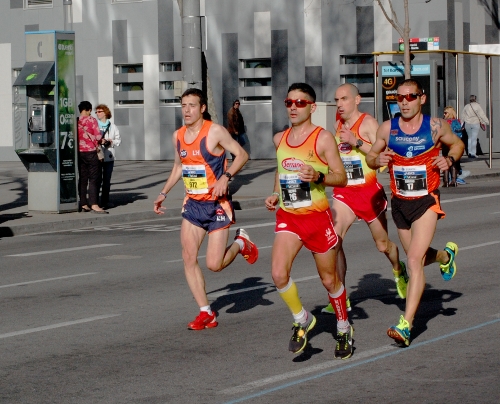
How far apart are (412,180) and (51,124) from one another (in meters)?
11.6

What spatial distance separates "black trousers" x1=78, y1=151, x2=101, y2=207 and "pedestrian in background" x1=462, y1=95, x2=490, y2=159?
53.7 ft

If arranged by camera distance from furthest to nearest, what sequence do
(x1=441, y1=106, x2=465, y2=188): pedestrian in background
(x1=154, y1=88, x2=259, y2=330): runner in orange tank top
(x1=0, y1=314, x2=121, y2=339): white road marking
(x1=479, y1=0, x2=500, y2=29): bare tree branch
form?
(x1=479, y1=0, x2=500, y2=29): bare tree branch → (x1=441, y1=106, x2=465, y2=188): pedestrian in background → (x1=154, y1=88, x2=259, y2=330): runner in orange tank top → (x1=0, y1=314, x2=121, y2=339): white road marking

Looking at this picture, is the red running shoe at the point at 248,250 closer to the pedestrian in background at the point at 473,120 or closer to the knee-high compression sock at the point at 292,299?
the knee-high compression sock at the point at 292,299

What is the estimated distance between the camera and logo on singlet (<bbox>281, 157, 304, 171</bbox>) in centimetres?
732

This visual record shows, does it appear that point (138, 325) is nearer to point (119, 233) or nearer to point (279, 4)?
point (119, 233)

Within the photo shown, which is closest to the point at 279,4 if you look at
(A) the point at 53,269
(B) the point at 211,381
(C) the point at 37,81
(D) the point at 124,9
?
(D) the point at 124,9

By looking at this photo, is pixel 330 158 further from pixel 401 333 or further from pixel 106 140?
pixel 106 140

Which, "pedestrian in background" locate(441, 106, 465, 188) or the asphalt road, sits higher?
"pedestrian in background" locate(441, 106, 465, 188)

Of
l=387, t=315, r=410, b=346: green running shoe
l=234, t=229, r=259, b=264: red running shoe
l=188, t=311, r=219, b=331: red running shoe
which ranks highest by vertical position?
l=234, t=229, r=259, b=264: red running shoe

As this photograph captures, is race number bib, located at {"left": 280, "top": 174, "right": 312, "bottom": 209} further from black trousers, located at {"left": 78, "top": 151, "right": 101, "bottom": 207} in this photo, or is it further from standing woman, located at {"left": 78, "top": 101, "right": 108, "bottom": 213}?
black trousers, located at {"left": 78, "top": 151, "right": 101, "bottom": 207}

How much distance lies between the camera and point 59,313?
9.35 m

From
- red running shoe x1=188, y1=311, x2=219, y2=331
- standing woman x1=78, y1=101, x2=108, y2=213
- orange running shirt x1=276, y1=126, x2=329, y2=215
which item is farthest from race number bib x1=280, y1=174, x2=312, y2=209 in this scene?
standing woman x1=78, y1=101, x2=108, y2=213

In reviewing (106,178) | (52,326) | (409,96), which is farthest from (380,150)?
(106,178)

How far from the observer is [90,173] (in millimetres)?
18484
